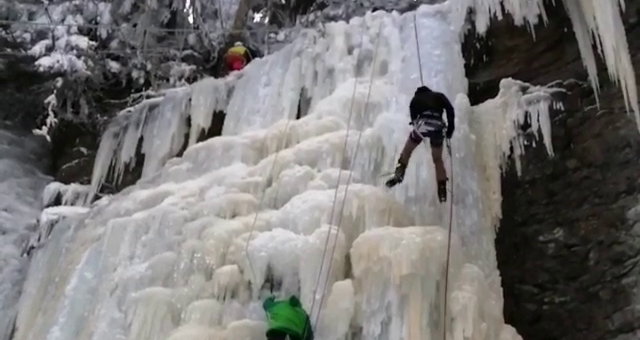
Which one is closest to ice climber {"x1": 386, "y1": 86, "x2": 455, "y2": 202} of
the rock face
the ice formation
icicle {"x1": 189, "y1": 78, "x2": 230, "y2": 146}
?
the ice formation

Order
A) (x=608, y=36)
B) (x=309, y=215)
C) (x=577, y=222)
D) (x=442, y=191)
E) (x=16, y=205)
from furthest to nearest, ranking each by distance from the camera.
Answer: (x=16, y=205) < (x=577, y=222) < (x=309, y=215) < (x=442, y=191) < (x=608, y=36)

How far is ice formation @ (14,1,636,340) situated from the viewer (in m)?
4.41

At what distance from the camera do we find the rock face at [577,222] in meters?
5.05

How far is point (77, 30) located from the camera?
8859 mm

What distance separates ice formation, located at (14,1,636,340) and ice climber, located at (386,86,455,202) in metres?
0.23

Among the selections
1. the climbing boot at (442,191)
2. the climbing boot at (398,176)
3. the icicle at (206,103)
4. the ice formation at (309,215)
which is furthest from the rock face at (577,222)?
the icicle at (206,103)

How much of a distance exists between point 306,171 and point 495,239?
151 cm

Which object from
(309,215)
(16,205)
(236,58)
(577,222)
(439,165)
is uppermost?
(236,58)

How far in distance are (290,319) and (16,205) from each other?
15.8 ft

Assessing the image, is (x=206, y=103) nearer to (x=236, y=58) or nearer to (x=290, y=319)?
(x=236, y=58)

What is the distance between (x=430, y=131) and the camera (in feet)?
16.0

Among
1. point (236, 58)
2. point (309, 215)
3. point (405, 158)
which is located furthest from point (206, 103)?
point (405, 158)

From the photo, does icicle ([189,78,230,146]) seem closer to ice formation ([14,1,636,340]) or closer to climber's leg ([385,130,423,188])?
ice formation ([14,1,636,340])

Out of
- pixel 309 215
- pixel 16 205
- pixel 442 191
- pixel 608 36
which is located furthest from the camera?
pixel 16 205
